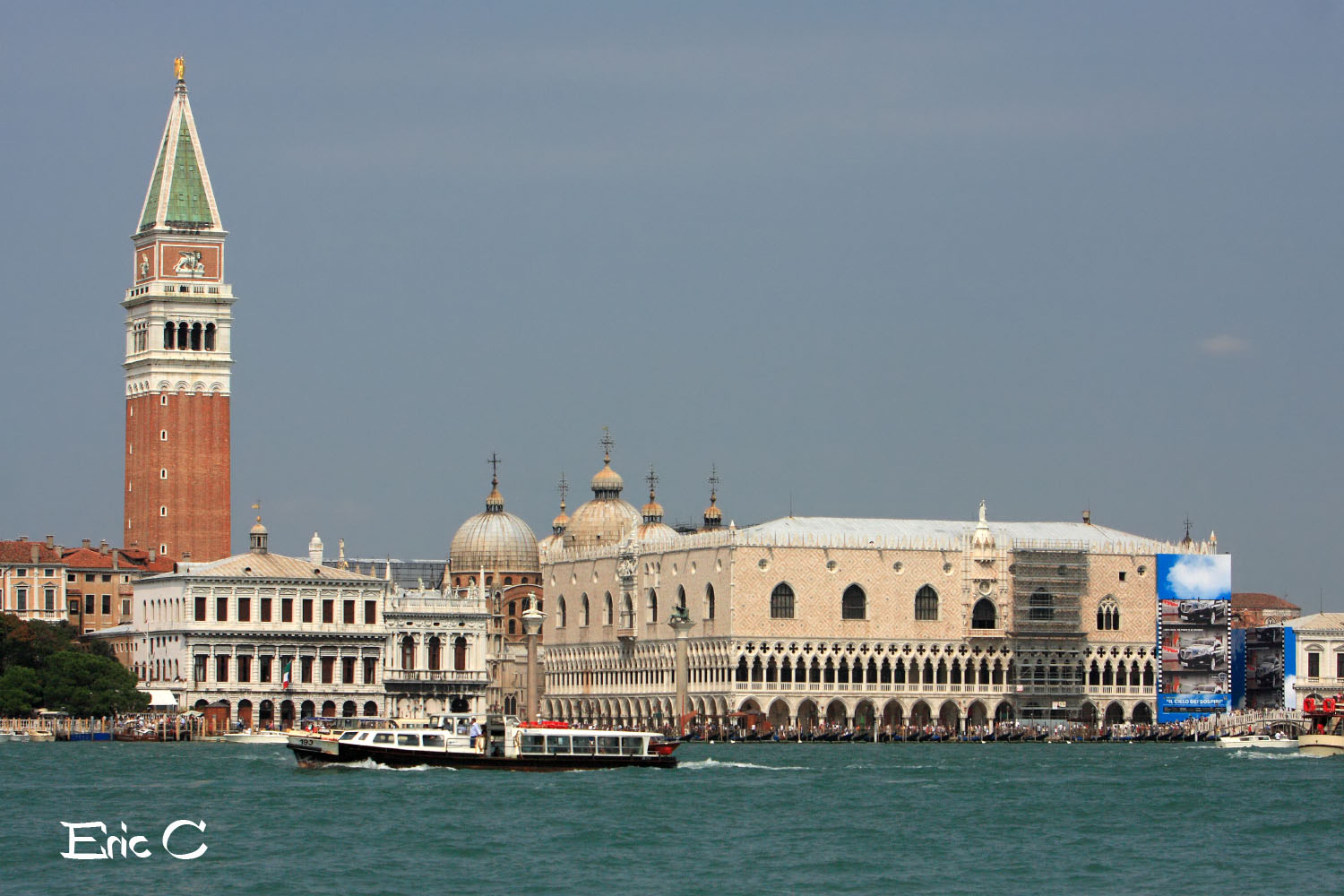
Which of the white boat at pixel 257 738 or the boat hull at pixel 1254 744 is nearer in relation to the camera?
the white boat at pixel 257 738

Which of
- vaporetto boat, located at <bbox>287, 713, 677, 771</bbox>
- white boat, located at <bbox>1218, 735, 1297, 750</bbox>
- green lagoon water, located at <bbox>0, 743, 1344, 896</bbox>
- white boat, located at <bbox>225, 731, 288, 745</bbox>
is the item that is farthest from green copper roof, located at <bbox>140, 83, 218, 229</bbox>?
vaporetto boat, located at <bbox>287, 713, 677, 771</bbox>

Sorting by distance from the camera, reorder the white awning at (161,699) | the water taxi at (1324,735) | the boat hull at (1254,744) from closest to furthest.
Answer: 1. the water taxi at (1324,735)
2. the boat hull at (1254,744)
3. the white awning at (161,699)

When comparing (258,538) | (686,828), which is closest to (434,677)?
(258,538)

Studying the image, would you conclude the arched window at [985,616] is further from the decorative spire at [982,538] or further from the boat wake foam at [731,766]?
the boat wake foam at [731,766]

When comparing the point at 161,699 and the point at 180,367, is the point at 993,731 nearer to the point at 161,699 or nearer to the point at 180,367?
the point at 161,699

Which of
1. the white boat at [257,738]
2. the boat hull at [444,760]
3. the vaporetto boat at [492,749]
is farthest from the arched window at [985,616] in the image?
the boat hull at [444,760]

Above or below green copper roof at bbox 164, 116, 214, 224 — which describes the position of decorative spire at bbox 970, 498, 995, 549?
below

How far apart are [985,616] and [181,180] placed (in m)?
45.8

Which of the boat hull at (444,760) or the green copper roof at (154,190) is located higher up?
the green copper roof at (154,190)

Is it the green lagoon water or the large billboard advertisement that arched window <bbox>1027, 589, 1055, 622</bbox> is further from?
the green lagoon water

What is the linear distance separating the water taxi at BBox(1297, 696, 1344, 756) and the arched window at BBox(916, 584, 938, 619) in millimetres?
24661

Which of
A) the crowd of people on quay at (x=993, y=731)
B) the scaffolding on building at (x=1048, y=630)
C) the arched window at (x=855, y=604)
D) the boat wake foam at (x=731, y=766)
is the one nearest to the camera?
the boat wake foam at (x=731, y=766)

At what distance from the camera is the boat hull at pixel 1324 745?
346ft

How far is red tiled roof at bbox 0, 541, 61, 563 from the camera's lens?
449 feet
